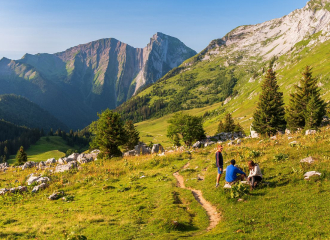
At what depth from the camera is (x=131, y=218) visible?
48.5 ft

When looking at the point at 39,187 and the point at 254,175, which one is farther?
the point at 39,187

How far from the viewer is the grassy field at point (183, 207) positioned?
11.3 meters

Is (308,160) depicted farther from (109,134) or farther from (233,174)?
(109,134)

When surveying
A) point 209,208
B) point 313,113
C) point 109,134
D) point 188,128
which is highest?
point 313,113

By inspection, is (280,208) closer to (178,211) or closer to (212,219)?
(212,219)

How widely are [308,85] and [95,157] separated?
62110 mm

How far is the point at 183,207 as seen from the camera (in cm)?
1600

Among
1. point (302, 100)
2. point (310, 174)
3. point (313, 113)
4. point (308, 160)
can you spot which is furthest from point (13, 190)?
point (302, 100)

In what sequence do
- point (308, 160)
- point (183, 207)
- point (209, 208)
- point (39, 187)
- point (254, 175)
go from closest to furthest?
point (209, 208) → point (183, 207) → point (254, 175) → point (308, 160) → point (39, 187)

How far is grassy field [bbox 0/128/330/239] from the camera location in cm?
1133

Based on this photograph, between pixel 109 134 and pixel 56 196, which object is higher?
pixel 109 134

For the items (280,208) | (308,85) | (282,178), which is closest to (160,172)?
(282,178)

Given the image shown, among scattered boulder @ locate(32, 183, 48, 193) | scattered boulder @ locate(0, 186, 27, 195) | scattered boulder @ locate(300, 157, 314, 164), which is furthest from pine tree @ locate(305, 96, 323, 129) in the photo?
scattered boulder @ locate(0, 186, 27, 195)

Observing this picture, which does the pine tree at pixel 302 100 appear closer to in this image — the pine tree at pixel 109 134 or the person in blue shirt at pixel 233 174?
the pine tree at pixel 109 134
